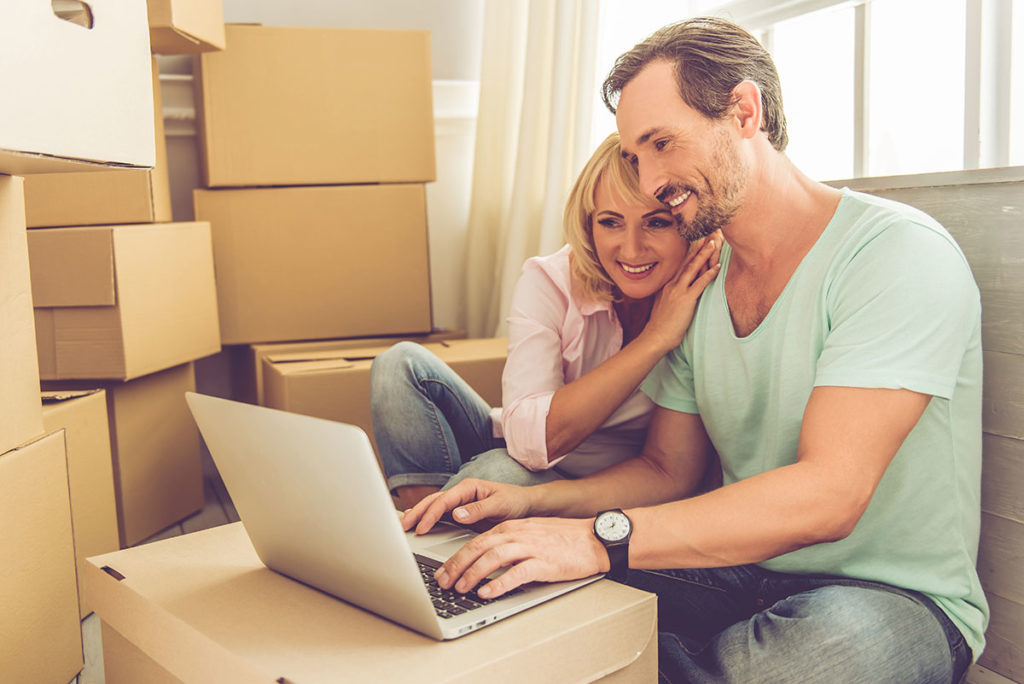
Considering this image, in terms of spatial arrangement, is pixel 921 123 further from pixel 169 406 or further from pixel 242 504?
pixel 169 406

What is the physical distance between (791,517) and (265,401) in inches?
53.7

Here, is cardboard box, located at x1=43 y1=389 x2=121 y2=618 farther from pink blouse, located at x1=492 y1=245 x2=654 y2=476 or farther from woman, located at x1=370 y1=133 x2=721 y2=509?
pink blouse, located at x1=492 y1=245 x2=654 y2=476

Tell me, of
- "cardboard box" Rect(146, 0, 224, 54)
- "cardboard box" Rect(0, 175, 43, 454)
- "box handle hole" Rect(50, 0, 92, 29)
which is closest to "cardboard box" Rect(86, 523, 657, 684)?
"cardboard box" Rect(0, 175, 43, 454)

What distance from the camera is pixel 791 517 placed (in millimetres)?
861

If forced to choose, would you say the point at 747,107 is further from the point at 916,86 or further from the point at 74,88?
the point at 74,88

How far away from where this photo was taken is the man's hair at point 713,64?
103cm

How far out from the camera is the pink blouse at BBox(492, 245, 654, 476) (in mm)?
1294

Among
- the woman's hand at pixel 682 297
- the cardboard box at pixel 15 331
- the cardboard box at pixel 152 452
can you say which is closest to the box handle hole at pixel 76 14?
the cardboard box at pixel 15 331

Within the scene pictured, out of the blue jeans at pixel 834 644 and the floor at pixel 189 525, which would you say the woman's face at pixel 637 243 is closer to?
the blue jeans at pixel 834 644

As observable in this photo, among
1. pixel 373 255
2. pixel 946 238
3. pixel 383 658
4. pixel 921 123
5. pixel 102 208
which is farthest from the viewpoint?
pixel 373 255

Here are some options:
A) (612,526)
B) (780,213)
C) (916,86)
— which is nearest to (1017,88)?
(916,86)

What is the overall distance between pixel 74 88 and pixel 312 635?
1.79ft

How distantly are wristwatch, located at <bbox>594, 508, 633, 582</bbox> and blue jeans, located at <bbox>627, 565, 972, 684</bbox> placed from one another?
157 millimetres

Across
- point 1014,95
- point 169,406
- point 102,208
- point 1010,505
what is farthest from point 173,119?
point 1010,505
